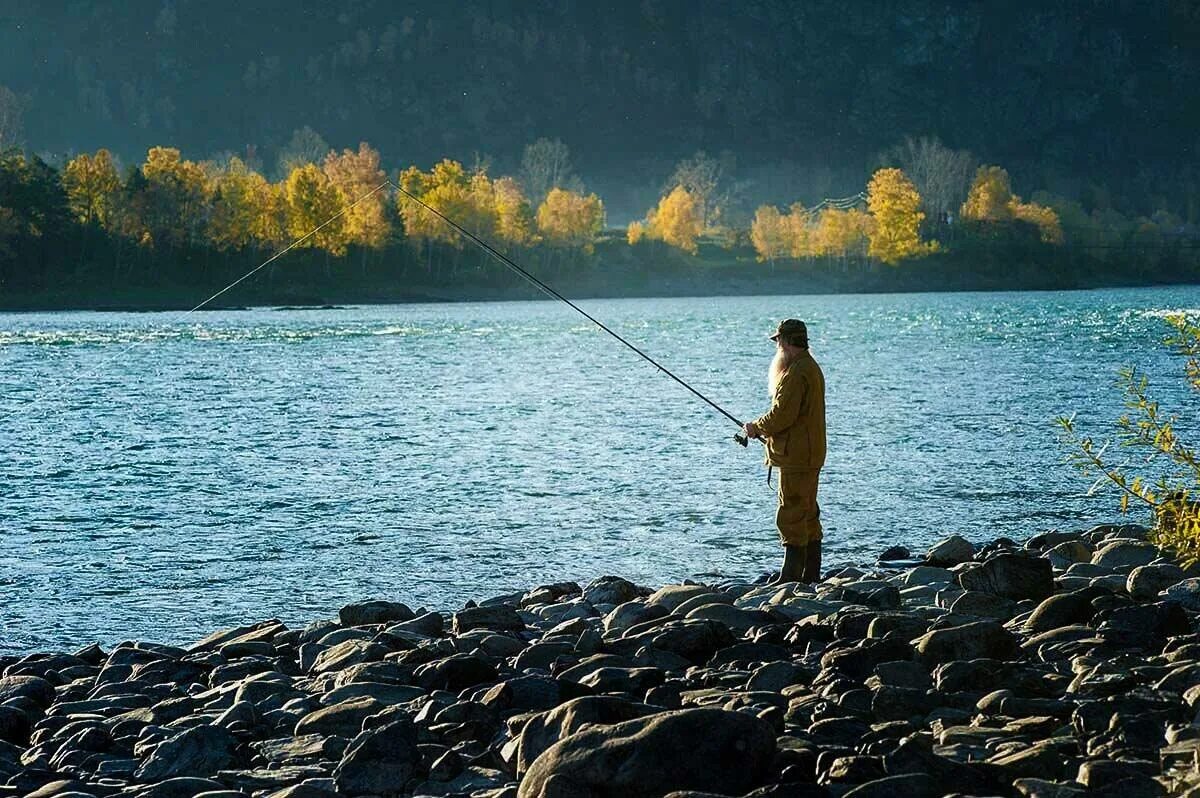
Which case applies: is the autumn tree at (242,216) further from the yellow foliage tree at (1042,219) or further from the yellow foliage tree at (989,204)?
the yellow foliage tree at (1042,219)

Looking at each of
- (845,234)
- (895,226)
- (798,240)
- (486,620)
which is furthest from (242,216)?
(486,620)

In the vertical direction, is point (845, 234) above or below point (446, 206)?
below

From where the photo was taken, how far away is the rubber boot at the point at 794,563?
12.6 m

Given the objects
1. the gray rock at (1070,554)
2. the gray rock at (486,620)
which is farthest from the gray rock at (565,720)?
the gray rock at (1070,554)

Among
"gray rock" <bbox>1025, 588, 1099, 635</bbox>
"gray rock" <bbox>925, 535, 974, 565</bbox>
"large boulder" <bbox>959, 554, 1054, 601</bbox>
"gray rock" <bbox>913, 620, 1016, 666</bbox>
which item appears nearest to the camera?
"gray rock" <bbox>913, 620, 1016, 666</bbox>

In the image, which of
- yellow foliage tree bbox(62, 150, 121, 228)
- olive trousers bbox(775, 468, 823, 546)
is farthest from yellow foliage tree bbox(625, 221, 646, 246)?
olive trousers bbox(775, 468, 823, 546)

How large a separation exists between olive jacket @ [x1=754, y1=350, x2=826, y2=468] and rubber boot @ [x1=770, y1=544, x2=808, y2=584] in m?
0.81

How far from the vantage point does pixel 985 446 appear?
2711 centimetres

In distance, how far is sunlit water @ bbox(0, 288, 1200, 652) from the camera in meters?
15.7

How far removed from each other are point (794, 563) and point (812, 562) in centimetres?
16

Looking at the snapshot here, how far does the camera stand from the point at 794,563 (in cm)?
1269

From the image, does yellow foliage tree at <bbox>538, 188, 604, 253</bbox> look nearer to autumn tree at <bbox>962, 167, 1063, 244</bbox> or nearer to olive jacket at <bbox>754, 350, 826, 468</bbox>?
autumn tree at <bbox>962, 167, 1063, 244</bbox>

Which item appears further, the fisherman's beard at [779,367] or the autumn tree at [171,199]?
the autumn tree at [171,199]

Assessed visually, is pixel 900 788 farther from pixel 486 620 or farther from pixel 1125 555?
pixel 1125 555
